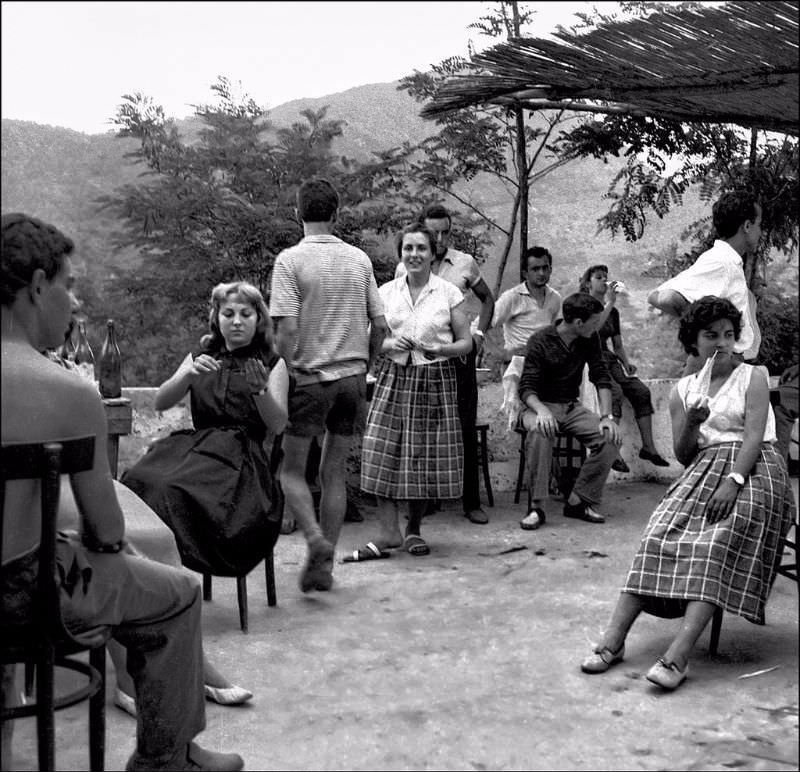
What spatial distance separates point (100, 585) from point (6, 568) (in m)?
0.23

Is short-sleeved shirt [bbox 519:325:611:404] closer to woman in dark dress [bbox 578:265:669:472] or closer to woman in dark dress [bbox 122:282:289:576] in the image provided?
woman in dark dress [bbox 578:265:669:472]

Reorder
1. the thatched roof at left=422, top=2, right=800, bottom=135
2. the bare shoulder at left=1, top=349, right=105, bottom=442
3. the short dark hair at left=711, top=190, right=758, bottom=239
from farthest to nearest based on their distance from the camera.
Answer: the short dark hair at left=711, top=190, right=758, bottom=239
the bare shoulder at left=1, top=349, right=105, bottom=442
the thatched roof at left=422, top=2, right=800, bottom=135

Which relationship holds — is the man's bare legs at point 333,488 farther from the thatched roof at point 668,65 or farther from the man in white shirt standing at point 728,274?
the thatched roof at point 668,65

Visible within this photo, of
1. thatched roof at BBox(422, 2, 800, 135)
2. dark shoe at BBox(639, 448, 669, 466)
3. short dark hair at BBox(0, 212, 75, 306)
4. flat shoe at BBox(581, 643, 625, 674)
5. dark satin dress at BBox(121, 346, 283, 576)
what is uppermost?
thatched roof at BBox(422, 2, 800, 135)

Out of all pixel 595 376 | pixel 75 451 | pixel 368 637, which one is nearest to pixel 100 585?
pixel 75 451

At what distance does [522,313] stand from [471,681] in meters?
2.96

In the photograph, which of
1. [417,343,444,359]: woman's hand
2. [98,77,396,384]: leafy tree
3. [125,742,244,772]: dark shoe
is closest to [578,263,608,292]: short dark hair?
[98,77,396,384]: leafy tree

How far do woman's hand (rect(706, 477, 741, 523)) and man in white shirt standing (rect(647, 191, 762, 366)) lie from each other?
0.44m

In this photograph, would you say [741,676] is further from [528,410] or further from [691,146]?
[528,410]

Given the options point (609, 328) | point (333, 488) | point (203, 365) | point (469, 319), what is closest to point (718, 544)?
point (333, 488)

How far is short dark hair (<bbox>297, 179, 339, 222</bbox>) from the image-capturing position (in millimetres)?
3805

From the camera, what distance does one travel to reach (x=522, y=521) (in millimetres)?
5258

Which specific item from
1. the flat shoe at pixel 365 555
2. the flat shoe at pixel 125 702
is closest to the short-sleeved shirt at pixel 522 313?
the flat shoe at pixel 365 555

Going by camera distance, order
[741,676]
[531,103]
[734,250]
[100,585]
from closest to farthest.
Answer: [531,103], [100,585], [741,676], [734,250]
